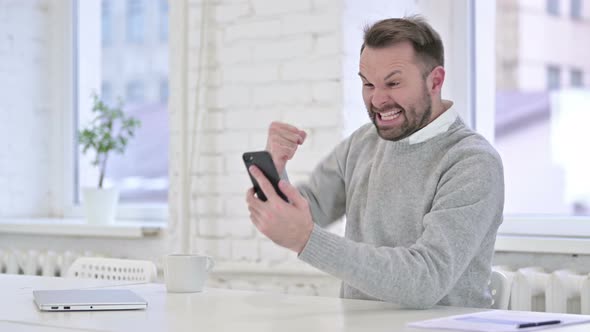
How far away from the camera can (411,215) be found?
7.11ft

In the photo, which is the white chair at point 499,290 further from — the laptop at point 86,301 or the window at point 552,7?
the window at point 552,7

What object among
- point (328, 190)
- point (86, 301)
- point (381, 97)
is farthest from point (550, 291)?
point (86, 301)

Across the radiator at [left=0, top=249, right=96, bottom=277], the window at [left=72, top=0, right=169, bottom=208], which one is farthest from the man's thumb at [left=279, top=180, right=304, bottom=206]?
the window at [left=72, top=0, right=169, bottom=208]

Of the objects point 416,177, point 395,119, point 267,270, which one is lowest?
point 267,270

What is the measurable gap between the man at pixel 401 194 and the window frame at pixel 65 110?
2.09m

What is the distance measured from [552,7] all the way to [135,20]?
1916mm

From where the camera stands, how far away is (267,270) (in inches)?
124

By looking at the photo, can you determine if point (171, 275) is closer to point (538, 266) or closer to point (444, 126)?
point (444, 126)

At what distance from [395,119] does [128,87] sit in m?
2.23

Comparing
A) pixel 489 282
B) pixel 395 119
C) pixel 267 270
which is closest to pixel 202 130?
pixel 267 270

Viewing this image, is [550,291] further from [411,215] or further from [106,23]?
[106,23]

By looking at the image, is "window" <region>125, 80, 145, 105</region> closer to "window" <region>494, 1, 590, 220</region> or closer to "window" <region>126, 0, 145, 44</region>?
"window" <region>126, 0, 145, 44</region>

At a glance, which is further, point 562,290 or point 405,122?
point 562,290

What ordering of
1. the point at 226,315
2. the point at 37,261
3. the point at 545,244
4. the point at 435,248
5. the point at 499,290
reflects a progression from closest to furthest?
the point at 226,315
the point at 435,248
the point at 499,290
the point at 545,244
the point at 37,261
